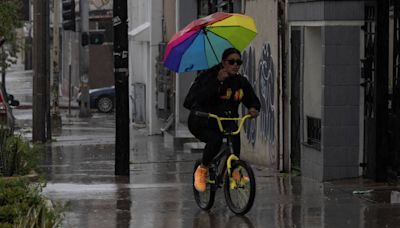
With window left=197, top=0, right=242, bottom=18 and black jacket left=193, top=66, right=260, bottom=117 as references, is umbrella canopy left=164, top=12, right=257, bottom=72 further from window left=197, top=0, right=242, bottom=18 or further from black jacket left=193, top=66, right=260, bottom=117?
window left=197, top=0, right=242, bottom=18

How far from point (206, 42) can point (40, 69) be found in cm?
1188

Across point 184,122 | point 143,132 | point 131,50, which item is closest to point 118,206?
point 184,122

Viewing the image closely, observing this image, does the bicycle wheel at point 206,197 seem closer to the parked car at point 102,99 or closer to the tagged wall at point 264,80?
the tagged wall at point 264,80

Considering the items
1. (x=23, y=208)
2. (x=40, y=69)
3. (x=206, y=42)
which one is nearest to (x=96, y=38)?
(x=40, y=69)

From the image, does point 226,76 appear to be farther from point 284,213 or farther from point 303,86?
point 303,86

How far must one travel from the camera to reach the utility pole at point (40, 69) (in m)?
22.0

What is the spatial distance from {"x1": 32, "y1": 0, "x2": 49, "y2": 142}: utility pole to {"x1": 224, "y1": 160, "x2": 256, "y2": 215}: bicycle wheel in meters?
12.5

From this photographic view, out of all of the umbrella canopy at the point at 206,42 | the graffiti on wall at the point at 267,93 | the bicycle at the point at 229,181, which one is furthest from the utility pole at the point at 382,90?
the graffiti on wall at the point at 267,93

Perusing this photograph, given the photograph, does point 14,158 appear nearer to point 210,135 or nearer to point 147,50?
point 210,135

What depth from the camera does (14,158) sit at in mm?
12930

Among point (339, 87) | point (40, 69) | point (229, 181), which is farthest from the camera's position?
point (40, 69)

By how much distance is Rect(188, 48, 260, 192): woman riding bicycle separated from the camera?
10.1m

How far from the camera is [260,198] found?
37.1 ft

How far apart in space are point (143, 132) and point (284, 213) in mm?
16656
